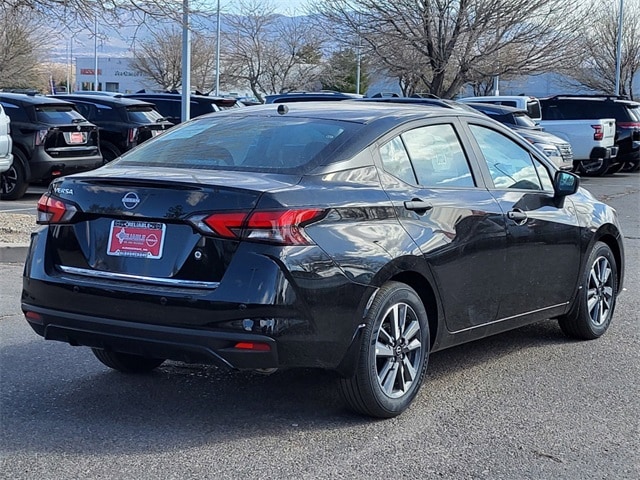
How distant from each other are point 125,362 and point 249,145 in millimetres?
1528

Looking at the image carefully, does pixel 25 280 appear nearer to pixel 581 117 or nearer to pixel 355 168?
pixel 355 168

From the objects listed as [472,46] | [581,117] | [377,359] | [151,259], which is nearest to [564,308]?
[377,359]

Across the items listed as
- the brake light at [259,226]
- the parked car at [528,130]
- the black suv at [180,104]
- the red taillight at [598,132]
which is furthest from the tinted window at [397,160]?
the red taillight at [598,132]

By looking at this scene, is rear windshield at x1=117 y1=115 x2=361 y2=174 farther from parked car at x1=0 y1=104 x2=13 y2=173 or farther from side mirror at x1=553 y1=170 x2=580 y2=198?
parked car at x1=0 y1=104 x2=13 y2=173

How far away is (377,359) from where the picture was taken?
4.92 metres

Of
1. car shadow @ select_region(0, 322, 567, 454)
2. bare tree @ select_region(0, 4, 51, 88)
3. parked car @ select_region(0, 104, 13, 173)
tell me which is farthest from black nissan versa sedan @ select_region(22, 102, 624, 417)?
bare tree @ select_region(0, 4, 51, 88)

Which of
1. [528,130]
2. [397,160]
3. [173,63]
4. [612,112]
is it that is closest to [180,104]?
[528,130]

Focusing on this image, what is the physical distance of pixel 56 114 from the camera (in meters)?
15.4

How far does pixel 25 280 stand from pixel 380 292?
186 centimetres

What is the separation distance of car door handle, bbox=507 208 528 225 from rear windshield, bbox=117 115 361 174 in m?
1.21

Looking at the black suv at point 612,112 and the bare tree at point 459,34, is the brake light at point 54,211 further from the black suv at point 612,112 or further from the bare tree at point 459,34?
the bare tree at point 459,34

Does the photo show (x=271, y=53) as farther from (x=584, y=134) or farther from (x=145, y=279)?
(x=145, y=279)

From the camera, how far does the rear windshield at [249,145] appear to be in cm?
501

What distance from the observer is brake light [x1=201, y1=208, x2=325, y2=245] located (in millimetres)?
4402
